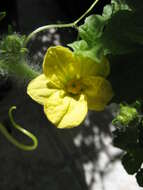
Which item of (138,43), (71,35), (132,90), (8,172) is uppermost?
(138,43)

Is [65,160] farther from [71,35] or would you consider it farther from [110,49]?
[110,49]

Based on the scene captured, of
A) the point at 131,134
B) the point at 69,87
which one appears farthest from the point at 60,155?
the point at 69,87

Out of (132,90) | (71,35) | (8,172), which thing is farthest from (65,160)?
(132,90)

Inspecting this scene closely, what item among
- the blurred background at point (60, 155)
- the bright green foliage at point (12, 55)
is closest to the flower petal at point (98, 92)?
the bright green foliage at point (12, 55)

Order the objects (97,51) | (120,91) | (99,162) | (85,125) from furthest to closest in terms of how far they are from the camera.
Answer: (85,125) → (99,162) → (120,91) → (97,51)

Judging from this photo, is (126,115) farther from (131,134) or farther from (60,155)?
(60,155)

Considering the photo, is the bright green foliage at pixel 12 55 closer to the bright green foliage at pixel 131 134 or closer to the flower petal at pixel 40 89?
the flower petal at pixel 40 89

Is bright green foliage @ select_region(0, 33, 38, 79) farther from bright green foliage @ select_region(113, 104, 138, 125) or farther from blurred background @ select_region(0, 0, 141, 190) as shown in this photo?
blurred background @ select_region(0, 0, 141, 190)
